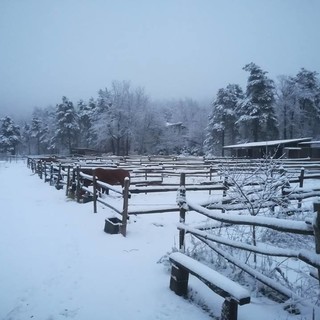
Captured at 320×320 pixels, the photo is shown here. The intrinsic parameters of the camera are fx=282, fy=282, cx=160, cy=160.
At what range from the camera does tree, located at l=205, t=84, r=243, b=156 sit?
181ft

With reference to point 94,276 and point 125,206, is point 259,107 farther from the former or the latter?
point 94,276

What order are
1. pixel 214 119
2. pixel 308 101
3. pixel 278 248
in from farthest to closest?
pixel 214 119, pixel 308 101, pixel 278 248

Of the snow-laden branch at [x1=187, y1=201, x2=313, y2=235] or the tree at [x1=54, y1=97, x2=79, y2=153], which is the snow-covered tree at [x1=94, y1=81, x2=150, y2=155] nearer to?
the tree at [x1=54, y1=97, x2=79, y2=153]

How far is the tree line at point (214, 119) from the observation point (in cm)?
4738

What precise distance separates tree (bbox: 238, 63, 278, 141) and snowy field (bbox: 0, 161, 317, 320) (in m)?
41.7

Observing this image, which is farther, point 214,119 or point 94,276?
point 214,119

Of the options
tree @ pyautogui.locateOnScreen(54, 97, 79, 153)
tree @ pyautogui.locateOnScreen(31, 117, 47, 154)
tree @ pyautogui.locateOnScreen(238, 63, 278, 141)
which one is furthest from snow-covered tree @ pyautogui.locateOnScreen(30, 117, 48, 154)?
tree @ pyautogui.locateOnScreen(238, 63, 278, 141)

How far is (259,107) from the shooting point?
4578 cm

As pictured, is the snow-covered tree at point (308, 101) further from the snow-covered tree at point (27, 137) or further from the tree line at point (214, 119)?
the snow-covered tree at point (27, 137)

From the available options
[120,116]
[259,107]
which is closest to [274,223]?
[259,107]

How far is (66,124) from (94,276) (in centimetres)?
6549

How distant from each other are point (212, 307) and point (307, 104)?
190 feet

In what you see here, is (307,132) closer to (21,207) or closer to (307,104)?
(307,104)

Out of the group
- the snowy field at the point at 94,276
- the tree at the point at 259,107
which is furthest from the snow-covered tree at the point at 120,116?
the snowy field at the point at 94,276
